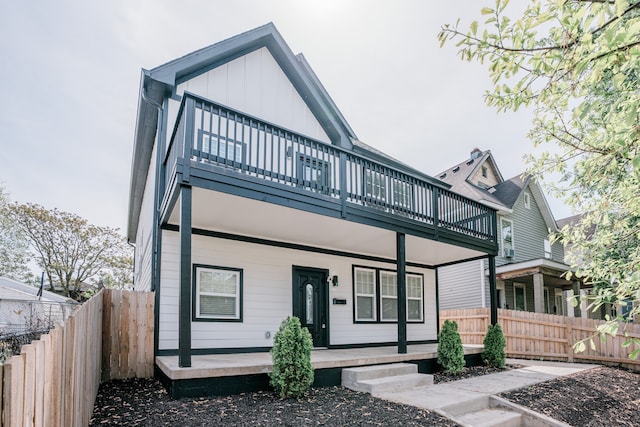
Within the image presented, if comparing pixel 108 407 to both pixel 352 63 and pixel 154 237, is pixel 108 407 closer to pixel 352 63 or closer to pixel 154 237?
pixel 154 237

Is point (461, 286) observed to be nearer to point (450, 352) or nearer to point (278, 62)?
point (450, 352)

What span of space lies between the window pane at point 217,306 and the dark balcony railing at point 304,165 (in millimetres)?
2499

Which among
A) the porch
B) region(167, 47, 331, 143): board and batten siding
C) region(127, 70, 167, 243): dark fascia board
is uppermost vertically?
region(167, 47, 331, 143): board and batten siding

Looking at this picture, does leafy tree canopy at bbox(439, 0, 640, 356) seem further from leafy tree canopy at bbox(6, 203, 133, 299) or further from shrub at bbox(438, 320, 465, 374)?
leafy tree canopy at bbox(6, 203, 133, 299)

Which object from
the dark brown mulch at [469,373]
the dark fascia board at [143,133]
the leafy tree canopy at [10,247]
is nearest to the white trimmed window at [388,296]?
the dark brown mulch at [469,373]

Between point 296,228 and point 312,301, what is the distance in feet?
7.08

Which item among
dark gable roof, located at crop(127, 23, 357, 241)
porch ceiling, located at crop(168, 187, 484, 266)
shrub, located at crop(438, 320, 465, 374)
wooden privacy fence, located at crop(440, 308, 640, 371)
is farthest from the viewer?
wooden privacy fence, located at crop(440, 308, 640, 371)

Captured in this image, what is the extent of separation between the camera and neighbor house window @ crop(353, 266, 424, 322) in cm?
1043

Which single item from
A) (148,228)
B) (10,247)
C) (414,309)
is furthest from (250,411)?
(10,247)

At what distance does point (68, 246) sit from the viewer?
90.6ft

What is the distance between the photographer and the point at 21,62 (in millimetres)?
13383

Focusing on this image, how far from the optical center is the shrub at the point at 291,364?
18.6 ft

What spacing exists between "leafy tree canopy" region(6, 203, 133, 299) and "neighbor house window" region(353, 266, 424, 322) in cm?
2255

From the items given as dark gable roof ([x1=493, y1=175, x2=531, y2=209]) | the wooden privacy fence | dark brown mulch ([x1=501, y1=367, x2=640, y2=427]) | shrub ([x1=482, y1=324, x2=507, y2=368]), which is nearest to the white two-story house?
shrub ([x1=482, y1=324, x2=507, y2=368])
